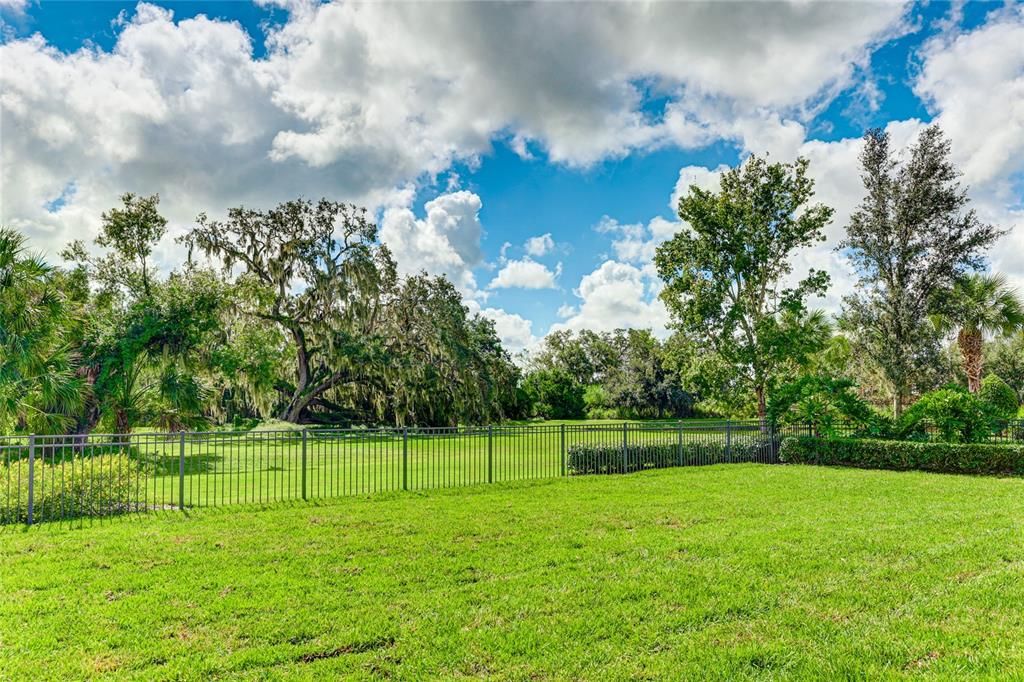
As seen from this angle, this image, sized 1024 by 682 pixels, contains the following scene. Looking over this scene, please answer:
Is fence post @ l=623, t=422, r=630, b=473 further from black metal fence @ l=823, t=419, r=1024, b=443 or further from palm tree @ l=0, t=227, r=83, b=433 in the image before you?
palm tree @ l=0, t=227, r=83, b=433

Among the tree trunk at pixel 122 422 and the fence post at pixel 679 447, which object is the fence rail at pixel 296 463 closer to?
the fence post at pixel 679 447

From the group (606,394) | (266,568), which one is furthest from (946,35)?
(606,394)

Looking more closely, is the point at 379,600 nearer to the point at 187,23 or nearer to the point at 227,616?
the point at 227,616

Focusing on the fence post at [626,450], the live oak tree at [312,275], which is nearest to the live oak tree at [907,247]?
the fence post at [626,450]

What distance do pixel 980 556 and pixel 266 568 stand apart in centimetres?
680

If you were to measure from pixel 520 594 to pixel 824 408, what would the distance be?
42.4 feet

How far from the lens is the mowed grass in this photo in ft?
11.3

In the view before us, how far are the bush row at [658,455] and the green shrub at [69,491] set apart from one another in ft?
26.7

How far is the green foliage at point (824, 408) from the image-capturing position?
46.9ft

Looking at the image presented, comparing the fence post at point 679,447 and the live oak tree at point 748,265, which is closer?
the fence post at point 679,447

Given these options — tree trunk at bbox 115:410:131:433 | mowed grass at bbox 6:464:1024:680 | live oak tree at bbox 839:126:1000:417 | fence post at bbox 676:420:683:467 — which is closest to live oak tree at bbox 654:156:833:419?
live oak tree at bbox 839:126:1000:417

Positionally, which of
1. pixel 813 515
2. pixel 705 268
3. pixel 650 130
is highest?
pixel 650 130

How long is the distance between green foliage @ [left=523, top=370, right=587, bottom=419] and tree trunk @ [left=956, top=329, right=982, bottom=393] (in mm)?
30506

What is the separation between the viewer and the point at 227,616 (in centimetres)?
416
